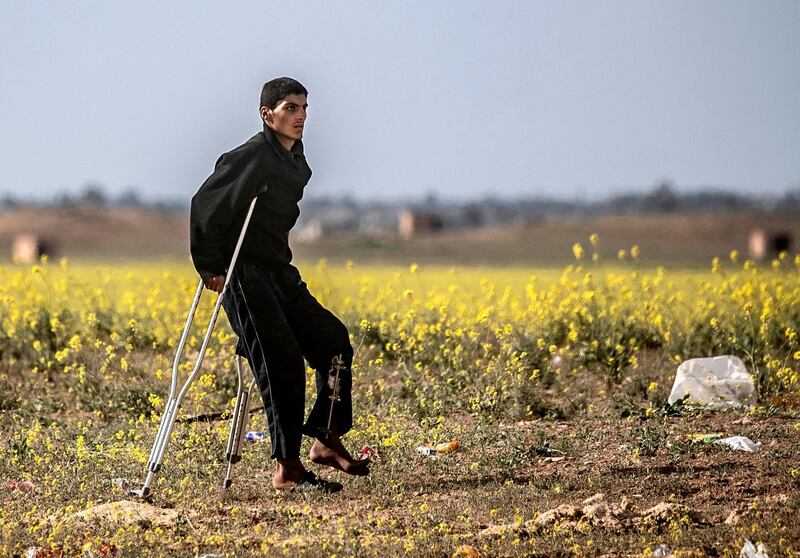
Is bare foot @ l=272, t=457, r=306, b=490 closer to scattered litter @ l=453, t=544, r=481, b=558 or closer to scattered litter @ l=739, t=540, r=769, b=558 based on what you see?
scattered litter @ l=453, t=544, r=481, b=558

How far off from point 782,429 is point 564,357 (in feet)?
10.1

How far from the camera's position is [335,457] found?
7.05 meters

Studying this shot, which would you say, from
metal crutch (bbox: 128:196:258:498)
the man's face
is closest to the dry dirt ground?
metal crutch (bbox: 128:196:258:498)

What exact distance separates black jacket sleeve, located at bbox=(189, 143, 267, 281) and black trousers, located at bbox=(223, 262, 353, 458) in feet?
0.58

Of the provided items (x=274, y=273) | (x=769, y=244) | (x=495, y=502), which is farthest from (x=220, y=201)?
(x=769, y=244)

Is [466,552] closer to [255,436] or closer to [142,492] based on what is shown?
[142,492]

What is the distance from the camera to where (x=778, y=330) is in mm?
11172

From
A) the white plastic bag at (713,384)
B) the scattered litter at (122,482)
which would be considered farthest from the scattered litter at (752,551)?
the white plastic bag at (713,384)

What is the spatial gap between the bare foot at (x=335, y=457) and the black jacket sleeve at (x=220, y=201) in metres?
1.09

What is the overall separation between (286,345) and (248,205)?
0.73 m

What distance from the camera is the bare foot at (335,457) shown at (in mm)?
7051

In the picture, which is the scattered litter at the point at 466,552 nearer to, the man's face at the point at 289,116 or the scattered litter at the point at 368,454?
the scattered litter at the point at 368,454

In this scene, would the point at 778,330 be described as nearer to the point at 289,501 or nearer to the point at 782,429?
the point at 782,429

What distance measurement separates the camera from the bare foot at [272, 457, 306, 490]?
22.7 feet
